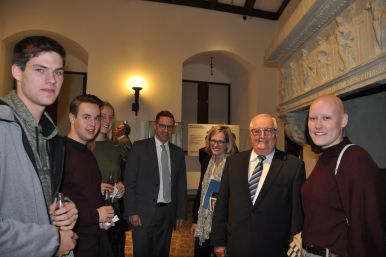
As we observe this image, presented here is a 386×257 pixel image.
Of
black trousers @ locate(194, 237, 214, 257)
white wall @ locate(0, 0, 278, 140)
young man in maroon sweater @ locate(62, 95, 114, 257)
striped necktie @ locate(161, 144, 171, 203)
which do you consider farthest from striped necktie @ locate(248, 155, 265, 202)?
white wall @ locate(0, 0, 278, 140)

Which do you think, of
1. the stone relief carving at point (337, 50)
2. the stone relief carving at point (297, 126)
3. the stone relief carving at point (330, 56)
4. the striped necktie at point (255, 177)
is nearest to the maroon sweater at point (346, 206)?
the striped necktie at point (255, 177)

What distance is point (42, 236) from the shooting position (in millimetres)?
1022

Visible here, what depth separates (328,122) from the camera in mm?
1785

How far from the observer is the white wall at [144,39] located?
252 inches

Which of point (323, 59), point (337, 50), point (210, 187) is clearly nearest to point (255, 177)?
point (210, 187)

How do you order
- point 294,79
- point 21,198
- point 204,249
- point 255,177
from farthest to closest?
point 294,79, point 204,249, point 255,177, point 21,198

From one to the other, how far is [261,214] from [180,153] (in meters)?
1.55

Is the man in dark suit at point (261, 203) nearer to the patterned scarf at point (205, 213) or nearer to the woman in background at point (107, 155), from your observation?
the patterned scarf at point (205, 213)

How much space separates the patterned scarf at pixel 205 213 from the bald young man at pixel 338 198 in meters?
1.17

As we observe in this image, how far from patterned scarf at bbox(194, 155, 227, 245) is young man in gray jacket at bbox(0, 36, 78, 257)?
1.81m

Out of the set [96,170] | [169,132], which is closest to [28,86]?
[96,170]

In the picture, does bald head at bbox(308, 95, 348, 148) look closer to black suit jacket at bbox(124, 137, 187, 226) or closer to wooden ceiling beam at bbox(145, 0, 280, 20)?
black suit jacket at bbox(124, 137, 187, 226)

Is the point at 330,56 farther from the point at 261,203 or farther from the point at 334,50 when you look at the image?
the point at 261,203

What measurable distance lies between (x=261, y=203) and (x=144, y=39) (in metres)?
5.72
